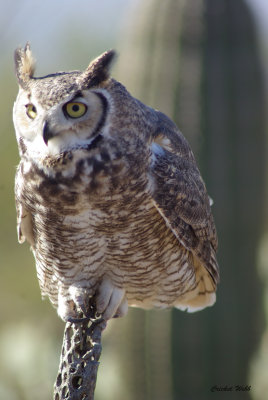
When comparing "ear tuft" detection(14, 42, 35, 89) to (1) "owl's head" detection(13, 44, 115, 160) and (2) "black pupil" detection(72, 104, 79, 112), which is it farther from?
(2) "black pupil" detection(72, 104, 79, 112)

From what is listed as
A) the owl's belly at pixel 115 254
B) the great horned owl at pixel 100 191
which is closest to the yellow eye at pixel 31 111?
the great horned owl at pixel 100 191

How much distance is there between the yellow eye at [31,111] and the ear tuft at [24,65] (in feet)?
0.27

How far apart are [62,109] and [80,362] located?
766 millimetres

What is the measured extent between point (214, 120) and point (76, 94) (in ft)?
5.60

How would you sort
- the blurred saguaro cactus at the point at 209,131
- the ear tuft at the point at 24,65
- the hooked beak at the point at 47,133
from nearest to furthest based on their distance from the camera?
the hooked beak at the point at 47,133, the ear tuft at the point at 24,65, the blurred saguaro cactus at the point at 209,131

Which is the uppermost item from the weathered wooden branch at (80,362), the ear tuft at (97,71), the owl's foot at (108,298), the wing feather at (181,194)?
the ear tuft at (97,71)

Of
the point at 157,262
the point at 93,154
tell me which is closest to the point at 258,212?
the point at 157,262

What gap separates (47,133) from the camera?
5.18 feet

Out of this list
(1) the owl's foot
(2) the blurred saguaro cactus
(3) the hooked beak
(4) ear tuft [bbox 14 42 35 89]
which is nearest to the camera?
(3) the hooked beak

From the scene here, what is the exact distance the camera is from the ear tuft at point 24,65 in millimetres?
1739

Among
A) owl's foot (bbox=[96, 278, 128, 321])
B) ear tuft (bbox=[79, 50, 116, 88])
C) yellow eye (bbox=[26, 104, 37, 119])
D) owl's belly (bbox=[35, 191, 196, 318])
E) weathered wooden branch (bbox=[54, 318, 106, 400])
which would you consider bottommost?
weathered wooden branch (bbox=[54, 318, 106, 400])

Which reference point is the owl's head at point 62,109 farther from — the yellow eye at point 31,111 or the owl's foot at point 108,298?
the owl's foot at point 108,298

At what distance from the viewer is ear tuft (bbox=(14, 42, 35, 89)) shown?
1739 millimetres

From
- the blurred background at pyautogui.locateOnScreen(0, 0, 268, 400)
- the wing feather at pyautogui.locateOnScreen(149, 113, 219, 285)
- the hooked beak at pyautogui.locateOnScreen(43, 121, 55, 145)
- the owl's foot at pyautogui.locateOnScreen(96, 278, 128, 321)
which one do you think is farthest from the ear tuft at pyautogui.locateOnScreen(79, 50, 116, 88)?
the blurred background at pyautogui.locateOnScreen(0, 0, 268, 400)
